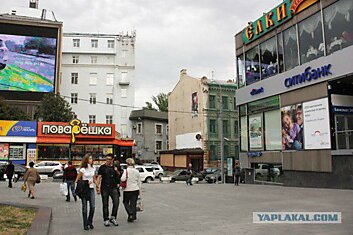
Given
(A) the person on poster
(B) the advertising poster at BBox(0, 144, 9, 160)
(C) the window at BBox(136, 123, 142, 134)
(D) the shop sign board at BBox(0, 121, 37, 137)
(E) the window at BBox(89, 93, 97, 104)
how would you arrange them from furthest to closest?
(E) the window at BBox(89, 93, 97, 104)
(C) the window at BBox(136, 123, 142, 134)
(D) the shop sign board at BBox(0, 121, 37, 137)
(B) the advertising poster at BBox(0, 144, 9, 160)
(A) the person on poster

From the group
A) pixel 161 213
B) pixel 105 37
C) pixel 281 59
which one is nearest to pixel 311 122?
pixel 281 59

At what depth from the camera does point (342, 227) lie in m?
7.77

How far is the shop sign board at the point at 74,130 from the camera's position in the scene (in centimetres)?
3981

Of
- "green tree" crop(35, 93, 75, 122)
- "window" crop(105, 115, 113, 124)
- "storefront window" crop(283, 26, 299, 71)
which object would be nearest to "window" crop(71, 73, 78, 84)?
"window" crop(105, 115, 113, 124)

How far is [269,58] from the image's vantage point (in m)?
23.3

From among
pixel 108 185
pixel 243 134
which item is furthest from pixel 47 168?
pixel 108 185

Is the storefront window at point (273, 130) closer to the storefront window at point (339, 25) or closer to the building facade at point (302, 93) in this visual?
the building facade at point (302, 93)

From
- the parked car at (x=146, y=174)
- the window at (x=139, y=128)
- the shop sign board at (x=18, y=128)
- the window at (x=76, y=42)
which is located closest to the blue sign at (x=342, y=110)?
the parked car at (x=146, y=174)

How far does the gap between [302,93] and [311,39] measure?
2979mm

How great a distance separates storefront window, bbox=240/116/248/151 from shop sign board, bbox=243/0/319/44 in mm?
5816

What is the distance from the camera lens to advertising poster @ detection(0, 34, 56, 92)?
161 ft

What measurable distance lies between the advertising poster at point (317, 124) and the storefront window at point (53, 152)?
95.6ft

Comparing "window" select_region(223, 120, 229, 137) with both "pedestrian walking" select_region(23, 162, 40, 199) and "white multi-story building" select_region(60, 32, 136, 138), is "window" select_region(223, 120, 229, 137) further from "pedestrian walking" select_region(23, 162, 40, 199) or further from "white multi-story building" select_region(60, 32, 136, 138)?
"pedestrian walking" select_region(23, 162, 40, 199)

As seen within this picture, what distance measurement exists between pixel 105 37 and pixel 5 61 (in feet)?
55.3
